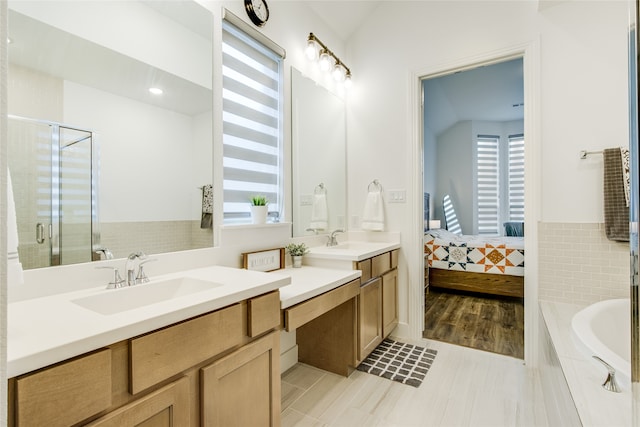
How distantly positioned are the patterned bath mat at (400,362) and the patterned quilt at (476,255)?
156cm

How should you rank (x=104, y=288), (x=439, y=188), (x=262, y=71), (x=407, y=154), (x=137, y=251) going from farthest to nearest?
(x=439, y=188)
(x=407, y=154)
(x=262, y=71)
(x=137, y=251)
(x=104, y=288)

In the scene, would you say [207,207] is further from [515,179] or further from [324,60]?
[515,179]

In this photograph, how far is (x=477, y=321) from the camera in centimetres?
297

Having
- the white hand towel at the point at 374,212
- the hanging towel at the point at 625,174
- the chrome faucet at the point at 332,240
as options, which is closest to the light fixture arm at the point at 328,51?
the white hand towel at the point at 374,212

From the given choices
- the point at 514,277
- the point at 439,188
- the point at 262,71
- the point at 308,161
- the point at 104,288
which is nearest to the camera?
the point at 104,288

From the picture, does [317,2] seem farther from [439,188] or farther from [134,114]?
[439,188]

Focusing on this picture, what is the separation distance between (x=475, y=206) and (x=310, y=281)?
202 inches

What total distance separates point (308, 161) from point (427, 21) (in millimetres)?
1539

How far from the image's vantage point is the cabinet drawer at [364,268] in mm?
2047

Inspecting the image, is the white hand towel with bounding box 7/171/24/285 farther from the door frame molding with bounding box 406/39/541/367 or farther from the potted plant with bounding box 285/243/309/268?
the door frame molding with bounding box 406/39/541/367

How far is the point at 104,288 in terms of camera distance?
1.20 meters

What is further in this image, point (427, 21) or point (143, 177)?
point (427, 21)

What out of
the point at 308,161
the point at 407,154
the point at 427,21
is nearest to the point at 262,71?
the point at 308,161

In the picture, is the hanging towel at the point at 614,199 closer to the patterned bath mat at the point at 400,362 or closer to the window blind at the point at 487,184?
the patterned bath mat at the point at 400,362
